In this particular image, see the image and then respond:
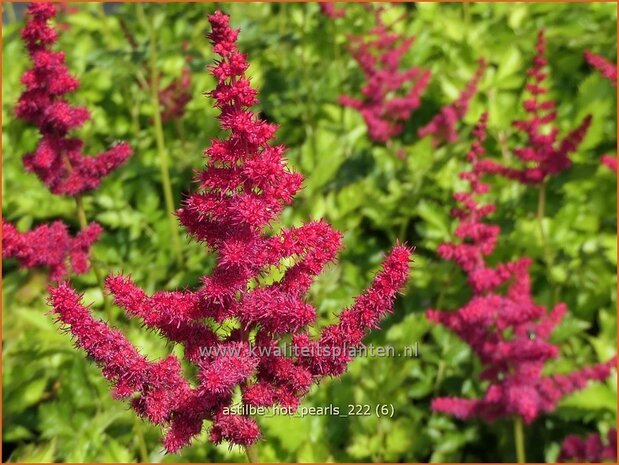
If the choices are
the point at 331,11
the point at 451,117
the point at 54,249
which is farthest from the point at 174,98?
the point at 54,249

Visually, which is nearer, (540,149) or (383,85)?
(540,149)

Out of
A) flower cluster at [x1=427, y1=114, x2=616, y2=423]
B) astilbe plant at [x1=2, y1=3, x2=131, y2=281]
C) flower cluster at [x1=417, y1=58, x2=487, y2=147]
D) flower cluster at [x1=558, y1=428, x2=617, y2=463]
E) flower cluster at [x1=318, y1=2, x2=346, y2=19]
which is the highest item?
flower cluster at [x1=318, y1=2, x2=346, y2=19]

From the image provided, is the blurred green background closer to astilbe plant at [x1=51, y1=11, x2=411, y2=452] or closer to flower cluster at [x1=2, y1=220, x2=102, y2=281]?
flower cluster at [x1=2, y1=220, x2=102, y2=281]

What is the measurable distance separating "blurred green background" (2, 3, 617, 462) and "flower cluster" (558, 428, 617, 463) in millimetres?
116

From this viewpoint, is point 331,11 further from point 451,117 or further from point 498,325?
point 498,325

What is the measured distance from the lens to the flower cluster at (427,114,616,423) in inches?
85.4

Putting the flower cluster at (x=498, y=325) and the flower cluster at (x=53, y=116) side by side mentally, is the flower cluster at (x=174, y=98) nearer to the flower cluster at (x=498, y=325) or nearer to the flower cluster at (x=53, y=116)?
the flower cluster at (x=53, y=116)

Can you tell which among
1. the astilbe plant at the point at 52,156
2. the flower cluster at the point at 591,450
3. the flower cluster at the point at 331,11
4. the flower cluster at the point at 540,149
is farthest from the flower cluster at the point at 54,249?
the flower cluster at the point at 331,11

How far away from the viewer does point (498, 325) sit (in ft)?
7.19

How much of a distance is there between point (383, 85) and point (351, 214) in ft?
2.56

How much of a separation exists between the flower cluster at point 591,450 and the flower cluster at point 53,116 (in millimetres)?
1636

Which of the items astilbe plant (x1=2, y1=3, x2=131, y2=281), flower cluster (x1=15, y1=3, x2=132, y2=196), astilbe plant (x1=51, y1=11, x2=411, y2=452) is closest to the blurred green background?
astilbe plant (x1=2, y1=3, x2=131, y2=281)

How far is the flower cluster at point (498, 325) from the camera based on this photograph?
2.17 m

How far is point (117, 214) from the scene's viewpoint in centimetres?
301
